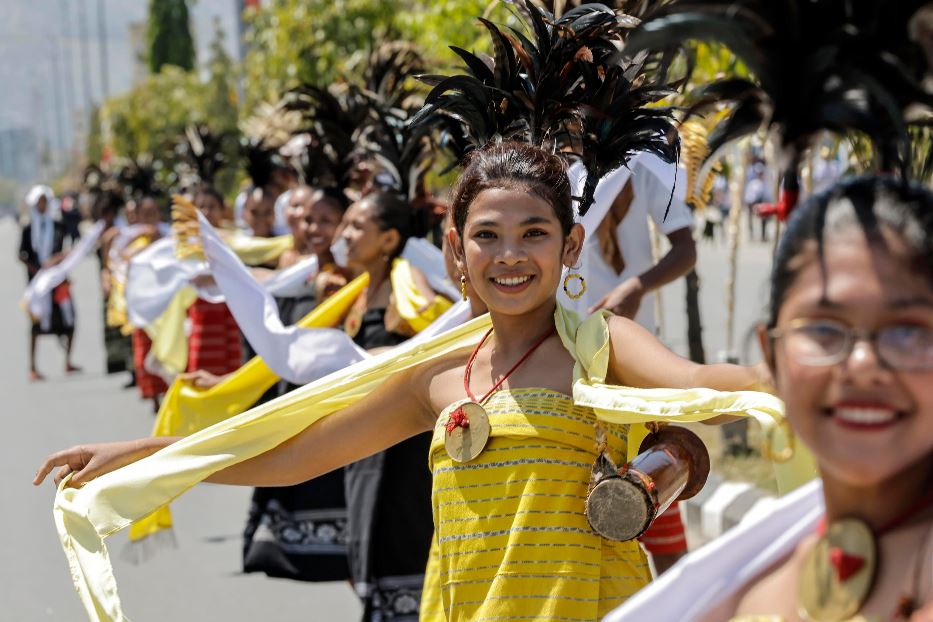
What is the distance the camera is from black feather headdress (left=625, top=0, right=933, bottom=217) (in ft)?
5.47

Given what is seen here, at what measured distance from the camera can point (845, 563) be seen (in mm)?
1688

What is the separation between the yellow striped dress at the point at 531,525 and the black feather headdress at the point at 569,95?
733 mm

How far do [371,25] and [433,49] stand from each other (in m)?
5.90

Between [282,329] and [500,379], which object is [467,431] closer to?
[500,379]

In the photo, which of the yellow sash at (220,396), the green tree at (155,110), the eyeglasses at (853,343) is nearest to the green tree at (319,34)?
the yellow sash at (220,396)

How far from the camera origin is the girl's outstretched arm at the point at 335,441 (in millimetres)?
3232

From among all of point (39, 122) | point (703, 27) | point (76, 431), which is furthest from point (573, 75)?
point (39, 122)

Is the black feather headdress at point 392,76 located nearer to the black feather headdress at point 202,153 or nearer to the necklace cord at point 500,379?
the necklace cord at point 500,379

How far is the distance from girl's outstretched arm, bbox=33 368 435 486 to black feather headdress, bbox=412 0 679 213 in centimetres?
65

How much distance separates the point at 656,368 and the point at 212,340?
6243 millimetres

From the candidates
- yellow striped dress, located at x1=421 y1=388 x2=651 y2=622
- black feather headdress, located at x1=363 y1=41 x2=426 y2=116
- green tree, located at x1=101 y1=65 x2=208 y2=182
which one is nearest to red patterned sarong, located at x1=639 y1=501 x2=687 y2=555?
yellow striped dress, located at x1=421 y1=388 x2=651 y2=622

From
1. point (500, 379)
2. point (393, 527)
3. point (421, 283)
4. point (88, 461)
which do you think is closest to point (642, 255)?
point (421, 283)

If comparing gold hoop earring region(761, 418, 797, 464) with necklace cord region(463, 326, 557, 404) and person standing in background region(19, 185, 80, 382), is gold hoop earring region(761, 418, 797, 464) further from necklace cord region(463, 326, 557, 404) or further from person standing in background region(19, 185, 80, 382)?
person standing in background region(19, 185, 80, 382)

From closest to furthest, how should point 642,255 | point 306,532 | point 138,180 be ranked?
point 642,255, point 306,532, point 138,180
